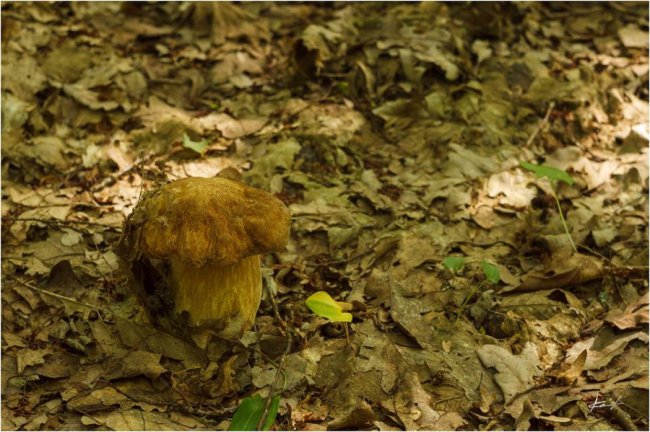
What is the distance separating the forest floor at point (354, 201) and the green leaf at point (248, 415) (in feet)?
0.76

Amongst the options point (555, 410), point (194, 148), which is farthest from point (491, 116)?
point (555, 410)

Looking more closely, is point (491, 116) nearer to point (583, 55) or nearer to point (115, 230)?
point (583, 55)

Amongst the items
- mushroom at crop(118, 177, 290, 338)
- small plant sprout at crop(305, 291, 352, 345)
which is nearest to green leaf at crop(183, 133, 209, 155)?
mushroom at crop(118, 177, 290, 338)

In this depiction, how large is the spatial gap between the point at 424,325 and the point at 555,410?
2.70 ft

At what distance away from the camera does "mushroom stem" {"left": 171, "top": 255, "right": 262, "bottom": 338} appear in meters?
3.12

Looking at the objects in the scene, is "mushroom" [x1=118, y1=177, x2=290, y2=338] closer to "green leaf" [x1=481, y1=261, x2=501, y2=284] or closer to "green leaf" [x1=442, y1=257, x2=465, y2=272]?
"green leaf" [x1=442, y1=257, x2=465, y2=272]

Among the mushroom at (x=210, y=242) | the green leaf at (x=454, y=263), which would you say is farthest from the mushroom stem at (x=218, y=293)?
the green leaf at (x=454, y=263)

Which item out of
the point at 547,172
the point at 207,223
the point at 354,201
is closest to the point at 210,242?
the point at 207,223

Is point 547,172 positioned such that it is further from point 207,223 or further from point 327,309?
point 207,223

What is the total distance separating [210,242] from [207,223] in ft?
0.29

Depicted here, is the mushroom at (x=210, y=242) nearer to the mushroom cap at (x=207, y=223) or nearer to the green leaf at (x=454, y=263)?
the mushroom cap at (x=207, y=223)

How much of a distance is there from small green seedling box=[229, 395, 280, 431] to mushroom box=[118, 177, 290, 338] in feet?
1.97

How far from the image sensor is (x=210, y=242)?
2828 millimetres

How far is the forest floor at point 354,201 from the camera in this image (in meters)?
3.19
